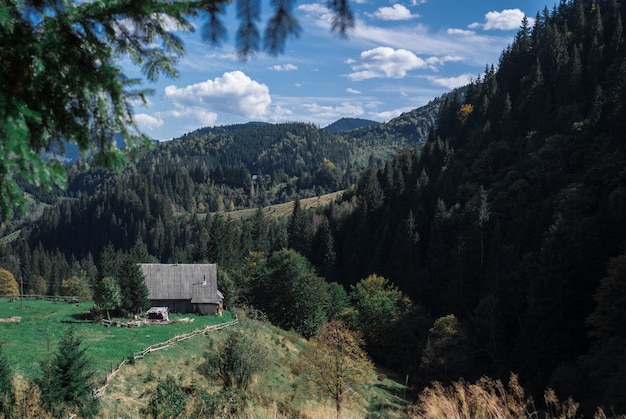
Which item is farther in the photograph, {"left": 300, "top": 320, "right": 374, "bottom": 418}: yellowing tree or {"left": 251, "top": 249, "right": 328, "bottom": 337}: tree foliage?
{"left": 251, "top": 249, "right": 328, "bottom": 337}: tree foliage

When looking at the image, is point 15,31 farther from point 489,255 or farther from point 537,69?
point 537,69

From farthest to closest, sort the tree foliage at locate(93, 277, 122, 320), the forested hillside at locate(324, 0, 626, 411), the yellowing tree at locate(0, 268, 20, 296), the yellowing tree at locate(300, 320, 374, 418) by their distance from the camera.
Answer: the yellowing tree at locate(0, 268, 20, 296) → the tree foliage at locate(93, 277, 122, 320) → the forested hillside at locate(324, 0, 626, 411) → the yellowing tree at locate(300, 320, 374, 418)

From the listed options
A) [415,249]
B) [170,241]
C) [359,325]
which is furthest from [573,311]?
[170,241]

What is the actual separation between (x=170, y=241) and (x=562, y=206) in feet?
486

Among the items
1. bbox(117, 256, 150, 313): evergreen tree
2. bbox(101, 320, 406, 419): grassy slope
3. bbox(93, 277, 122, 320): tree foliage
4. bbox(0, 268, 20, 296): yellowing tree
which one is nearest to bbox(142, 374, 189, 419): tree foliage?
bbox(101, 320, 406, 419): grassy slope

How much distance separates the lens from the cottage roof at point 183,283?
5094 cm

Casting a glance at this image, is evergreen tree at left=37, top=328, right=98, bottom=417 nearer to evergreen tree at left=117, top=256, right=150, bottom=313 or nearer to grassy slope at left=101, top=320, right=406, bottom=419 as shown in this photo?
grassy slope at left=101, top=320, right=406, bottom=419

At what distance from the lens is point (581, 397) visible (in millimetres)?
29578

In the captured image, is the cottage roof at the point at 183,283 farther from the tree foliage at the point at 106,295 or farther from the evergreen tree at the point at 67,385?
the evergreen tree at the point at 67,385

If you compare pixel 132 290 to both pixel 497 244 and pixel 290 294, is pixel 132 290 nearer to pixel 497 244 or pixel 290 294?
pixel 290 294

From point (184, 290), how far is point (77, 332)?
16794 mm

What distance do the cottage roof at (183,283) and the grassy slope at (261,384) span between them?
954 centimetres

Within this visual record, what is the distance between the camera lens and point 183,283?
172ft

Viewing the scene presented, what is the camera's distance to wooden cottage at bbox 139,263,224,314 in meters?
50.9
